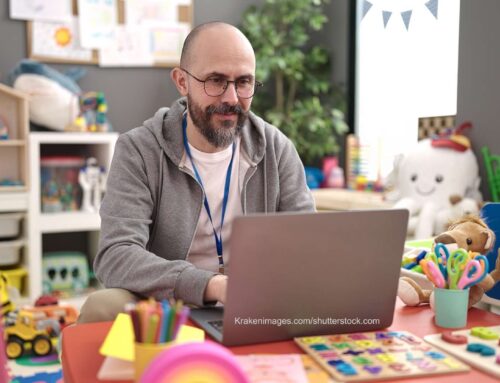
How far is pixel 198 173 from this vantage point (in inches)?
64.6

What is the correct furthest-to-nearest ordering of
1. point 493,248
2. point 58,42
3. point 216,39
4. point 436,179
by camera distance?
1. point 58,42
2. point 436,179
3. point 216,39
4. point 493,248

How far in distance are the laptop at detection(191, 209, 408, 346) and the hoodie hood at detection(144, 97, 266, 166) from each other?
2.27ft

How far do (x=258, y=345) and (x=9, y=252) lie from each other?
8.44 feet

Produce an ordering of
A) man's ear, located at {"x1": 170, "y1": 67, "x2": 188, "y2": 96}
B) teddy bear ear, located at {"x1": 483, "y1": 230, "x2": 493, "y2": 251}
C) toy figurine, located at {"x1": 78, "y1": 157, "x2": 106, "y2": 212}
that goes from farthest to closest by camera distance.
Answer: toy figurine, located at {"x1": 78, "y1": 157, "x2": 106, "y2": 212} < man's ear, located at {"x1": 170, "y1": 67, "x2": 188, "y2": 96} < teddy bear ear, located at {"x1": 483, "y1": 230, "x2": 493, "y2": 251}

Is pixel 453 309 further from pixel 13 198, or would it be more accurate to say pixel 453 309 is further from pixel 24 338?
pixel 13 198

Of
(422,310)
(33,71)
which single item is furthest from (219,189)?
(33,71)

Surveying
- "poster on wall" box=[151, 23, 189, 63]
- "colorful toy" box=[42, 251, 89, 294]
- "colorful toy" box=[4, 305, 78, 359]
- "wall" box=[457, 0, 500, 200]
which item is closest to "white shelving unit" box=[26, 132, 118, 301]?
"colorful toy" box=[42, 251, 89, 294]

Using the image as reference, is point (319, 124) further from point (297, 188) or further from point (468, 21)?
point (297, 188)

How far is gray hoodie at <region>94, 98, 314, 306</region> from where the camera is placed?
4.33 ft

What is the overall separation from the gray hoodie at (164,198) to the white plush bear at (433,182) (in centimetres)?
113

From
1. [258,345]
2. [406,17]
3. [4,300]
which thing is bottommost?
[4,300]

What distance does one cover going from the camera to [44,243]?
3539mm

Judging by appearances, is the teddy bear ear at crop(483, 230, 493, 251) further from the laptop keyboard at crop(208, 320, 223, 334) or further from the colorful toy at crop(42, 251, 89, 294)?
the colorful toy at crop(42, 251, 89, 294)

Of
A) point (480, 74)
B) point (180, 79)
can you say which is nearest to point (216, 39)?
point (180, 79)
